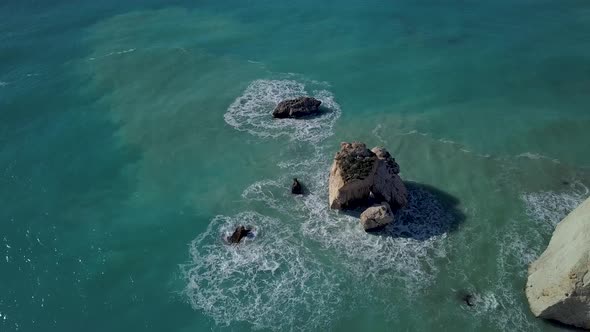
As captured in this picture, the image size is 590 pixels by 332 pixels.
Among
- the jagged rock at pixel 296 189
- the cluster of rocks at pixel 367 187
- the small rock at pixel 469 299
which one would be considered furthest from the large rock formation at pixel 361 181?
the small rock at pixel 469 299

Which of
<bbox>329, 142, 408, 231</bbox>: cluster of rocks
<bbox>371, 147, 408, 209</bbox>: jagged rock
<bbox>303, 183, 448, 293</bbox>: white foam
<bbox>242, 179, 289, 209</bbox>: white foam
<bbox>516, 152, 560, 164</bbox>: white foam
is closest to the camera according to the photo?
<bbox>303, 183, 448, 293</bbox>: white foam

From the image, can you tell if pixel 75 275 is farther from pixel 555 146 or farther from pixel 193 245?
pixel 555 146

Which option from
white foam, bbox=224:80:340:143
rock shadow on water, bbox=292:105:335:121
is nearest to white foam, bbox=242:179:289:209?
white foam, bbox=224:80:340:143

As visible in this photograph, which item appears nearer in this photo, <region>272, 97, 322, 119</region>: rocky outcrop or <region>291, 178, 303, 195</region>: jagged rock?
<region>291, 178, 303, 195</region>: jagged rock

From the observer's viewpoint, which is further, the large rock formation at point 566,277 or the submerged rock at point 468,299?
the submerged rock at point 468,299

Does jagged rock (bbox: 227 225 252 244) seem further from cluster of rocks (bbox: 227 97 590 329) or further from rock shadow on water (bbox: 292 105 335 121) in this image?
rock shadow on water (bbox: 292 105 335 121)

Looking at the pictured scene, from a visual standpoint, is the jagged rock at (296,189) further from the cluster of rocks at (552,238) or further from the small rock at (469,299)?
the small rock at (469,299)

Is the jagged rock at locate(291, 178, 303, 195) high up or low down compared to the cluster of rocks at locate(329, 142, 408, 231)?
down
